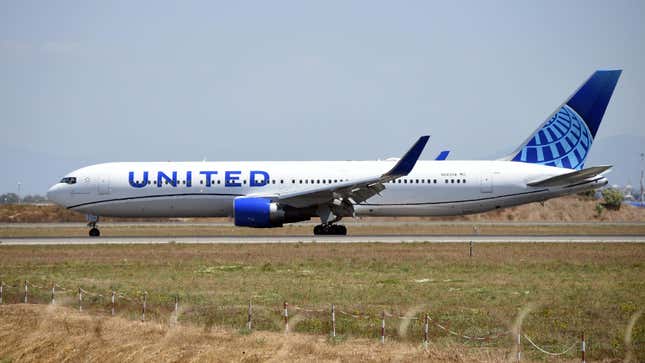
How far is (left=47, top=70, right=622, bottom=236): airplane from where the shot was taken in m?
44.2

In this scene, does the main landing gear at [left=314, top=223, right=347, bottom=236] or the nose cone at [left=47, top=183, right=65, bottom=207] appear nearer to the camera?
the main landing gear at [left=314, top=223, right=347, bottom=236]

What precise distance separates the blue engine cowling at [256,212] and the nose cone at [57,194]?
11.2 metres

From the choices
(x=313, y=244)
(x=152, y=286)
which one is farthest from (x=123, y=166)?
(x=152, y=286)

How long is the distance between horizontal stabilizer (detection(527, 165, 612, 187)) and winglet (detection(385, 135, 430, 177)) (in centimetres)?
787

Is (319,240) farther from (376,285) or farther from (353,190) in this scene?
(376,285)

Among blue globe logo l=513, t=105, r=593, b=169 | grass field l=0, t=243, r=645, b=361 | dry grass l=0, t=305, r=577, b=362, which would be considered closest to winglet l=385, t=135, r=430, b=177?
grass field l=0, t=243, r=645, b=361

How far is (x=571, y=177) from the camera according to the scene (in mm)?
42969

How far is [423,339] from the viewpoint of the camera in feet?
55.9

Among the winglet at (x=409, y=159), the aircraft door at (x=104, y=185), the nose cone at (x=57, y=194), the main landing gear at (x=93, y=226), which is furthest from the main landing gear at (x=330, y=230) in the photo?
the nose cone at (x=57, y=194)

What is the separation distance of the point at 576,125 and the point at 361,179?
12510mm

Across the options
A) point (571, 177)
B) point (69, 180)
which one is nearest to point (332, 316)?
point (571, 177)

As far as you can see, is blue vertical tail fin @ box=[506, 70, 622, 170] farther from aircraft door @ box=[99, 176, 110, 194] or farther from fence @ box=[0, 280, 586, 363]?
fence @ box=[0, 280, 586, 363]

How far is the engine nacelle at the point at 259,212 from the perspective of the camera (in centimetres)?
4184

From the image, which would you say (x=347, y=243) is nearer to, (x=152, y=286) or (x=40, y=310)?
(x=152, y=286)
